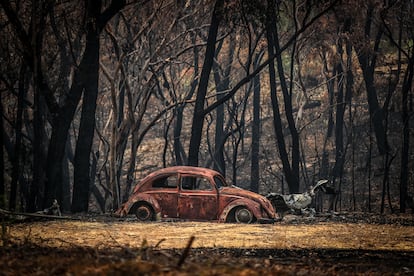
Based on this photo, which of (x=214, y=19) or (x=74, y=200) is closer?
(x=74, y=200)

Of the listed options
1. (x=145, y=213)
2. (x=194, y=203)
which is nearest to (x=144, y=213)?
(x=145, y=213)

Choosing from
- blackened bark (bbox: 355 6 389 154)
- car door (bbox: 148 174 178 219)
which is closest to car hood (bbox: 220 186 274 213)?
car door (bbox: 148 174 178 219)

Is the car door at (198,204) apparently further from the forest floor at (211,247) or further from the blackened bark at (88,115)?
the blackened bark at (88,115)

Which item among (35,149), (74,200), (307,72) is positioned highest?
(307,72)

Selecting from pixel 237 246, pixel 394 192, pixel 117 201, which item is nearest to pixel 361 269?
pixel 237 246

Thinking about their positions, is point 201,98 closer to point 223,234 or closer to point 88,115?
point 88,115

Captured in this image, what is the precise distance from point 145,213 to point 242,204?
2.44 metres

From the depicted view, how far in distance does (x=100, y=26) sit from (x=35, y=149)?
4.18 meters

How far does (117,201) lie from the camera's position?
2223 centimetres

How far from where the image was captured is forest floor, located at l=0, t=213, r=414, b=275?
614cm

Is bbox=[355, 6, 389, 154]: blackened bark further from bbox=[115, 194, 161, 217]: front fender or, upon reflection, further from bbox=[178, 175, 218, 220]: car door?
bbox=[115, 194, 161, 217]: front fender

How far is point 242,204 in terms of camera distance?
17062 millimetres

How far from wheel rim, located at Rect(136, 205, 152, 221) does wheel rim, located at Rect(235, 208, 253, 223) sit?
86.3 inches

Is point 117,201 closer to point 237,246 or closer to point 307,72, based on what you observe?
point 237,246
